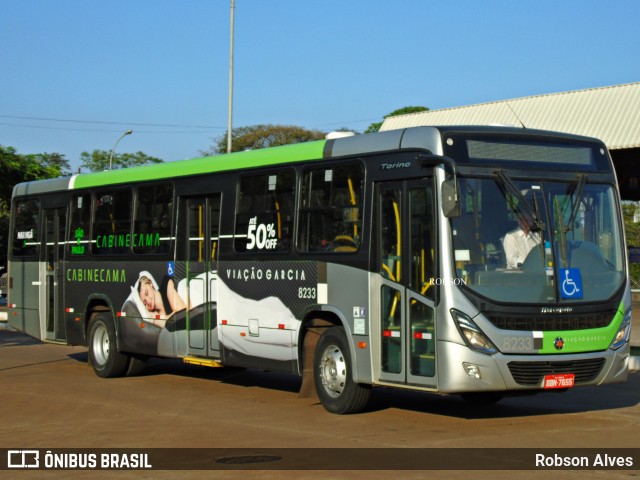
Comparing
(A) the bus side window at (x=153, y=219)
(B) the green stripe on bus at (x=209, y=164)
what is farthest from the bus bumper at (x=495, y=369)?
(A) the bus side window at (x=153, y=219)

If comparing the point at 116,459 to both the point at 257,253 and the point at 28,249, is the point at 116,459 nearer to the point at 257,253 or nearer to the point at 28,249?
the point at 257,253

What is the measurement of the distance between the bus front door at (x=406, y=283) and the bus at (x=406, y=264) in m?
0.02

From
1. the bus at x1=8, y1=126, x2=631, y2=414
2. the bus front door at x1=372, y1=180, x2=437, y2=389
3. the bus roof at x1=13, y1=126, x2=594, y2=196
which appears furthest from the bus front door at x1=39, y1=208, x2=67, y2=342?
the bus front door at x1=372, y1=180, x2=437, y2=389

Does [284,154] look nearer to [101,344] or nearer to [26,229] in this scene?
[101,344]

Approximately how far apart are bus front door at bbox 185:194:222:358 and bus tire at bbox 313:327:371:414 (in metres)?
2.42

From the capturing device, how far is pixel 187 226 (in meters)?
16.6

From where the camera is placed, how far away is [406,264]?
12492mm

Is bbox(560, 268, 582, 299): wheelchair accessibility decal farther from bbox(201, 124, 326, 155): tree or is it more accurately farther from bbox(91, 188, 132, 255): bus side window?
bbox(201, 124, 326, 155): tree

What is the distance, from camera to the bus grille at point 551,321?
1184 cm

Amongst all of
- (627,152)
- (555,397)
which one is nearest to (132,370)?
(555,397)

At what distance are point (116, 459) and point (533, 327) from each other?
452 centimetres

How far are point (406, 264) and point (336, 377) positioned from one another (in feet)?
6.11

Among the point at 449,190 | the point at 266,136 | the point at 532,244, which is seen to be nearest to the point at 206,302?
the point at 449,190

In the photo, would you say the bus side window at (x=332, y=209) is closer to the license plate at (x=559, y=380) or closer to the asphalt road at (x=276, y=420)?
the asphalt road at (x=276, y=420)
